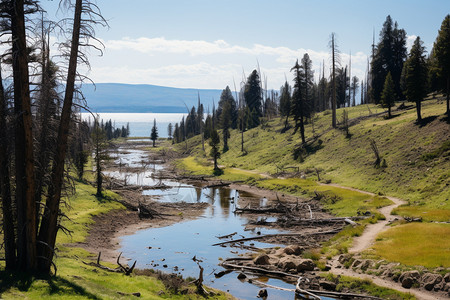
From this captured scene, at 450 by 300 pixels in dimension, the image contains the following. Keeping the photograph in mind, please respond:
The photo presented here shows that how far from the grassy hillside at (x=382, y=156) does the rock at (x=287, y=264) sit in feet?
48.9

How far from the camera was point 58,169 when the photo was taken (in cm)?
1756

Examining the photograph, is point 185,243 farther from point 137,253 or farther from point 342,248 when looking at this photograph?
point 342,248

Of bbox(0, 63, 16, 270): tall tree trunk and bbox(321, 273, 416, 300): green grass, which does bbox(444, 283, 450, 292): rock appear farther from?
bbox(0, 63, 16, 270): tall tree trunk

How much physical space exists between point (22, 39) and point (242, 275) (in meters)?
17.5

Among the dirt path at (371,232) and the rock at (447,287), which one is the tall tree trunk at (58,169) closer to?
the rock at (447,287)

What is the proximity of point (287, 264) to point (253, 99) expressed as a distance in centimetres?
10116

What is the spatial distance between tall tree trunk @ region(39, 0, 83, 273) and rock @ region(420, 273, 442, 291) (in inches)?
725

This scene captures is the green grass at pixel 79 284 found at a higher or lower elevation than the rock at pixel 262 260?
higher

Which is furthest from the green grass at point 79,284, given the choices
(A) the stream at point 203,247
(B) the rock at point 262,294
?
(A) the stream at point 203,247

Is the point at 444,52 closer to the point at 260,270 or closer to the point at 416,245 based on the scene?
the point at 416,245

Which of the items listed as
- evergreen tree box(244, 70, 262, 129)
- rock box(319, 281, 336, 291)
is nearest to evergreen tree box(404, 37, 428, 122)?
rock box(319, 281, 336, 291)

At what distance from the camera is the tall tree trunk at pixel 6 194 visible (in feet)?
55.1

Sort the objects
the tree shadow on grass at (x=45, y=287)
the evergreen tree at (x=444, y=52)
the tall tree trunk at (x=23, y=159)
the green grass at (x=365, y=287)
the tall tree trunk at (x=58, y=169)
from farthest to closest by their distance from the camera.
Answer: the evergreen tree at (x=444, y=52), the green grass at (x=365, y=287), the tall tree trunk at (x=58, y=169), the tall tree trunk at (x=23, y=159), the tree shadow on grass at (x=45, y=287)

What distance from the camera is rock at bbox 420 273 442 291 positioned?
2030 cm
